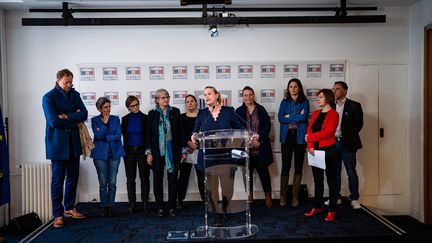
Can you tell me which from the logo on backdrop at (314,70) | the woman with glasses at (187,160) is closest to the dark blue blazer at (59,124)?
the woman with glasses at (187,160)

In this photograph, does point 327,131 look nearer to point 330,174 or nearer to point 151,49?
point 330,174

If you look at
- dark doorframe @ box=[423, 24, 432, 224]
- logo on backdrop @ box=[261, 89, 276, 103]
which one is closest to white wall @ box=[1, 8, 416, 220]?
dark doorframe @ box=[423, 24, 432, 224]

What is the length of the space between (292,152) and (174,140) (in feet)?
5.38

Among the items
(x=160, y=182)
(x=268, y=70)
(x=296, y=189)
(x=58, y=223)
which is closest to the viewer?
(x=58, y=223)

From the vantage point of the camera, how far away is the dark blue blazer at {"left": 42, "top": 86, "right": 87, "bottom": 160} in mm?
4070

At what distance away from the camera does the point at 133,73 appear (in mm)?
5340

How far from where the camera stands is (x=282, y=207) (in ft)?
16.0

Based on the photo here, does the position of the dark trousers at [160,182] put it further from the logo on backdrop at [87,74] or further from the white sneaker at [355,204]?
the white sneaker at [355,204]

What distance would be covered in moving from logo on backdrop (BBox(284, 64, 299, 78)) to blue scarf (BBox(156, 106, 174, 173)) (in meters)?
1.97

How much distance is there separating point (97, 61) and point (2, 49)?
4.16 ft

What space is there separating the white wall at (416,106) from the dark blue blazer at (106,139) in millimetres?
4166

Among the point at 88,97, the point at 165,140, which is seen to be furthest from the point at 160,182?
the point at 88,97

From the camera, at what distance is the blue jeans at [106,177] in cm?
452

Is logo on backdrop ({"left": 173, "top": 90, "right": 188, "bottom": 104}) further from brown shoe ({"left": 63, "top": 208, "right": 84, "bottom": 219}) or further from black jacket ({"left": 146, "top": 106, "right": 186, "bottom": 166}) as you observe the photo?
brown shoe ({"left": 63, "top": 208, "right": 84, "bottom": 219})
